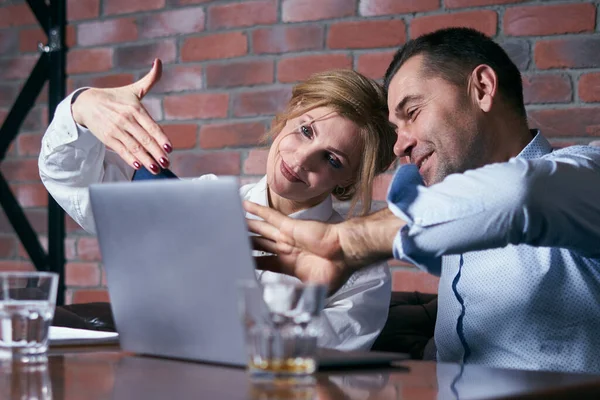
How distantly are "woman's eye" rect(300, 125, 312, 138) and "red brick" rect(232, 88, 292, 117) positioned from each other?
1.78 ft

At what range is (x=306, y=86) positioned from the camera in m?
2.03

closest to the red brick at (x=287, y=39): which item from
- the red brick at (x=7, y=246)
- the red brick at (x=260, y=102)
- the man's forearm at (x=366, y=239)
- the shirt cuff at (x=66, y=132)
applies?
the red brick at (x=260, y=102)

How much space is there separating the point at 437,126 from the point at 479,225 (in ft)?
2.05

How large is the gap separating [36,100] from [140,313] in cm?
212

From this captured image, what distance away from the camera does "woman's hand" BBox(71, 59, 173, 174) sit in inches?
54.4

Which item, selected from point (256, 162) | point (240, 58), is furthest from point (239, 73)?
point (256, 162)

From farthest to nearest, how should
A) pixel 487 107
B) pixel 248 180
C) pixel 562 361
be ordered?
pixel 248 180 → pixel 487 107 → pixel 562 361

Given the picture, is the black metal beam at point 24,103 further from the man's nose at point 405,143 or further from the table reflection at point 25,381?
the table reflection at point 25,381

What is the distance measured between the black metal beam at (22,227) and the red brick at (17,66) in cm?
36

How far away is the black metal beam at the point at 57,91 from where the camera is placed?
2912 mm

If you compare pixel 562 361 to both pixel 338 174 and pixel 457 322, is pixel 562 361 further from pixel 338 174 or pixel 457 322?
pixel 338 174

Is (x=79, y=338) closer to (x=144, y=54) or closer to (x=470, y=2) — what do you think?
(x=470, y=2)

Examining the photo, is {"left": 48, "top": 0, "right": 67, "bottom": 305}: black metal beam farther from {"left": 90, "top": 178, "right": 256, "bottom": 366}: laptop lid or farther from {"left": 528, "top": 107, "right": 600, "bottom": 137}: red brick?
{"left": 90, "top": 178, "right": 256, "bottom": 366}: laptop lid

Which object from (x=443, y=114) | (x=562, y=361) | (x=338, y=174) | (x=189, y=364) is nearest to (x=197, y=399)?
(x=189, y=364)
